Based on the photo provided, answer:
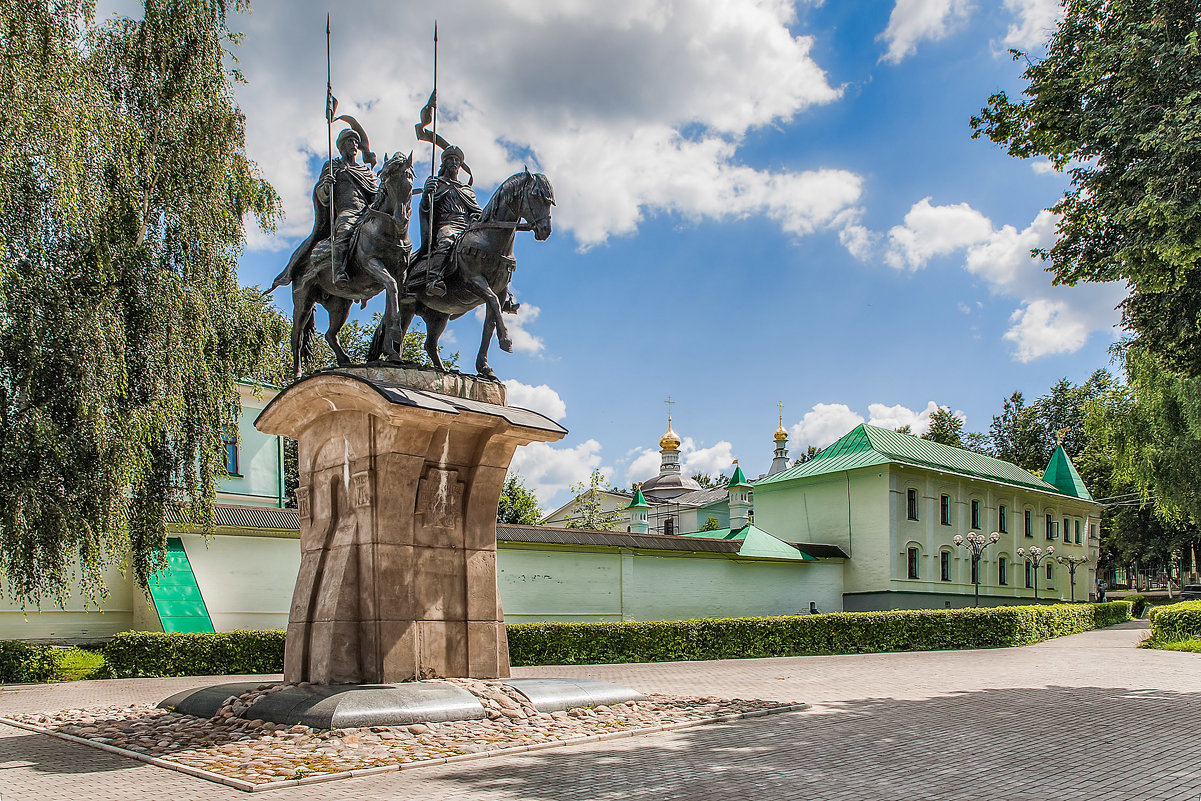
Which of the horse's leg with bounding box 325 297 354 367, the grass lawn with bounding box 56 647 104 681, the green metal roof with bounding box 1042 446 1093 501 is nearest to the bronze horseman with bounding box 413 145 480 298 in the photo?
the horse's leg with bounding box 325 297 354 367

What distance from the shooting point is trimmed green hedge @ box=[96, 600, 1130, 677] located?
674 inches

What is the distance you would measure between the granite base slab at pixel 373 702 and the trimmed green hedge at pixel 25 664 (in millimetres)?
8595

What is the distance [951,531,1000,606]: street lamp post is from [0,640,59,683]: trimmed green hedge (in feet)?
83.9

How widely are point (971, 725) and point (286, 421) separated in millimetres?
7865

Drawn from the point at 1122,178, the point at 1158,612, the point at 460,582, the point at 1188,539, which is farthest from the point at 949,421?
the point at 460,582

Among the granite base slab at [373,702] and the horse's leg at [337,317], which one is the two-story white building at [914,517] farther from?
the horse's leg at [337,317]

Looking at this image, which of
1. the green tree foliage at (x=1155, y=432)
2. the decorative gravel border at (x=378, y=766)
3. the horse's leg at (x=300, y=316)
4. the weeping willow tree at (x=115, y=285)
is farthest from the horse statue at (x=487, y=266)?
the green tree foliage at (x=1155, y=432)

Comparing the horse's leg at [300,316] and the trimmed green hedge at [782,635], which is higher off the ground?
the horse's leg at [300,316]

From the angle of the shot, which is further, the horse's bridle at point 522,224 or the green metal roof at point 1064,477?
the green metal roof at point 1064,477

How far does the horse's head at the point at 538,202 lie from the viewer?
33.2 ft

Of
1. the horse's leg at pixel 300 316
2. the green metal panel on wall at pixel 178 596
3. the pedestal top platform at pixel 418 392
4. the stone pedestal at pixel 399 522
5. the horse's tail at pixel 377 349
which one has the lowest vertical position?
the green metal panel on wall at pixel 178 596

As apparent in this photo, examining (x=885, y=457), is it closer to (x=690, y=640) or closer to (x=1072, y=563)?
(x=1072, y=563)

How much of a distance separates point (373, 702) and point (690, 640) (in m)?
14.9

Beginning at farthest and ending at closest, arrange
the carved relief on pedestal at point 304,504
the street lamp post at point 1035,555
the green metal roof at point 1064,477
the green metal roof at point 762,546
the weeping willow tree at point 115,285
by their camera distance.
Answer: the green metal roof at point 1064,477
the street lamp post at point 1035,555
the green metal roof at point 762,546
the weeping willow tree at point 115,285
the carved relief on pedestal at point 304,504
